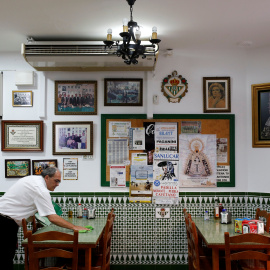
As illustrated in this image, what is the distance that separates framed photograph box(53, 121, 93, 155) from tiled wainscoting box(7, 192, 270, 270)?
2.37ft

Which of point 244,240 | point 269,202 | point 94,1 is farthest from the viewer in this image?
point 269,202

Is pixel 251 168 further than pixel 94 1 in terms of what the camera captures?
Yes

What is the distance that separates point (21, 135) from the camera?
4.98 metres

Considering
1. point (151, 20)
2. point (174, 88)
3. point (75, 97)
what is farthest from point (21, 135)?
point (151, 20)

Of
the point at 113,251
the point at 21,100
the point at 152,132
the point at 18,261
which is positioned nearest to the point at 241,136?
the point at 152,132

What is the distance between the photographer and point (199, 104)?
4.99 m

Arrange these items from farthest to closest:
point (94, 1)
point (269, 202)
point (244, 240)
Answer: point (269, 202) → point (94, 1) → point (244, 240)

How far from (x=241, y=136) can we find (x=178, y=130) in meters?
0.93

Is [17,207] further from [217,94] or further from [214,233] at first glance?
[217,94]

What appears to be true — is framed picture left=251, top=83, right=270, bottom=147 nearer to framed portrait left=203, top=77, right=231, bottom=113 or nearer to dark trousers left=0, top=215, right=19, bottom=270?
framed portrait left=203, top=77, right=231, bottom=113

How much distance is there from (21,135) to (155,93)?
2.06 m

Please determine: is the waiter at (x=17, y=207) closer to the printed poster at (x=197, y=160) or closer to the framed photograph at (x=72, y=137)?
the framed photograph at (x=72, y=137)

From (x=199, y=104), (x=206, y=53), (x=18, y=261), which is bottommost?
(x=18, y=261)

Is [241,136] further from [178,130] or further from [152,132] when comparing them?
[152,132]
